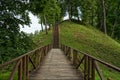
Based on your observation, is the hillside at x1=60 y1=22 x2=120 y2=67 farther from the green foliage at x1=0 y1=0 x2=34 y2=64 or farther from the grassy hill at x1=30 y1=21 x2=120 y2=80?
the green foliage at x1=0 y1=0 x2=34 y2=64

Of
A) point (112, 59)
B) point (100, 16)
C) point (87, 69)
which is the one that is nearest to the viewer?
point (87, 69)

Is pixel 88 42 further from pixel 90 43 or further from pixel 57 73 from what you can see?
pixel 57 73

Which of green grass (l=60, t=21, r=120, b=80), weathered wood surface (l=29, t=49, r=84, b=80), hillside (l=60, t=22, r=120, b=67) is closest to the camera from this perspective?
weathered wood surface (l=29, t=49, r=84, b=80)

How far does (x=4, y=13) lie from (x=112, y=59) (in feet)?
76.1

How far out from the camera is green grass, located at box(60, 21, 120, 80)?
3263cm

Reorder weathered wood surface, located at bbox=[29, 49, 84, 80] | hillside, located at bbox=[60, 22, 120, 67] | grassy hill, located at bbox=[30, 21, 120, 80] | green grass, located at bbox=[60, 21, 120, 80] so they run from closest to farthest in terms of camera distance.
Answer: weathered wood surface, located at bbox=[29, 49, 84, 80], green grass, located at bbox=[60, 21, 120, 80], hillside, located at bbox=[60, 22, 120, 67], grassy hill, located at bbox=[30, 21, 120, 80]

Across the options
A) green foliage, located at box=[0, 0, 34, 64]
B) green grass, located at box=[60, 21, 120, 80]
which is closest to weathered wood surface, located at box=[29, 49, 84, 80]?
green foliage, located at box=[0, 0, 34, 64]

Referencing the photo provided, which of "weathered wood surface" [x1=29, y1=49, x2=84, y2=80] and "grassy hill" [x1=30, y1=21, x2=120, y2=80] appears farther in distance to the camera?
"grassy hill" [x1=30, y1=21, x2=120, y2=80]

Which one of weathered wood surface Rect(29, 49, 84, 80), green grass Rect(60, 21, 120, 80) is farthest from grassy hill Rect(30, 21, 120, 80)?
weathered wood surface Rect(29, 49, 84, 80)

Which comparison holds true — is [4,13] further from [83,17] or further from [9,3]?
[83,17]

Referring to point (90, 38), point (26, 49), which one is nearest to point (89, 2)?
point (90, 38)

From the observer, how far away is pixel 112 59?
3109 centimetres

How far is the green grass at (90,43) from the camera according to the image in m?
32.6

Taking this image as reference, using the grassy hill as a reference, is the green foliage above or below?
above
